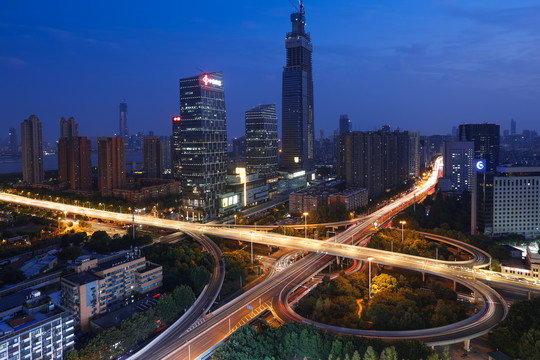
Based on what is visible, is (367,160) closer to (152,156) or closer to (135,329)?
(152,156)

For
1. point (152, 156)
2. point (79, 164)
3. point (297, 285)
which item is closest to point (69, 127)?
point (152, 156)

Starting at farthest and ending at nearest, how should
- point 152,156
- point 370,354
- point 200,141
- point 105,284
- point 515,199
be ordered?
point 152,156 → point 200,141 → point 515,199 → point 105,284 → point 370,354

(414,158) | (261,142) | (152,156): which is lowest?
(414,158)

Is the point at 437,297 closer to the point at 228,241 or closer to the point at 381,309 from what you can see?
the point at 381,309

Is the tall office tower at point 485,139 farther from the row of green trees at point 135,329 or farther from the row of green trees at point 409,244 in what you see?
the row of green trees at point 135,329

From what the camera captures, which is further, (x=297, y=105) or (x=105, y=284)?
(x=297, y=105)

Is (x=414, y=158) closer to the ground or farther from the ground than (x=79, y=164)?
farther from the ground

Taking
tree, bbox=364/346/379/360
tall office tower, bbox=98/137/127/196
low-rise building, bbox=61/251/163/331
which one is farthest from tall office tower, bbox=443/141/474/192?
low-rise building, bbox=61/251/163/331
